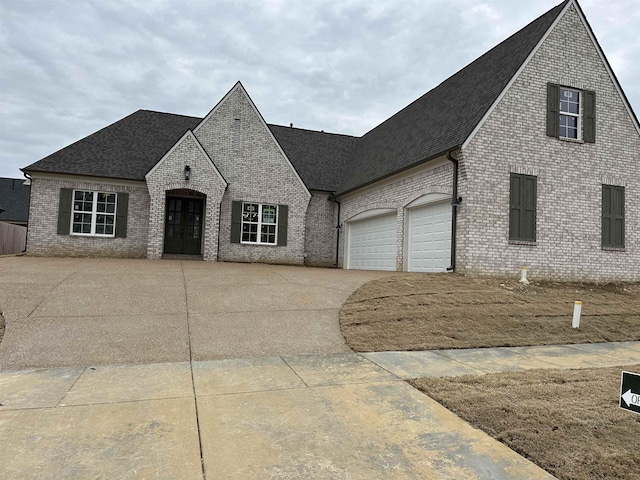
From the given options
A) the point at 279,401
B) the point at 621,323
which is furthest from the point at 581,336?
the point at 279,401

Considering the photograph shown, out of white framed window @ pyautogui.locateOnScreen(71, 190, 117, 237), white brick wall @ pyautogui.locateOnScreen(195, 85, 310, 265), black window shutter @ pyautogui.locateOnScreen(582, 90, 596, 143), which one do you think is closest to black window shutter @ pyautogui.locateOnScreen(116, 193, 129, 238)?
white framed window @ pyautogui.locateOnScreen(71, 190, 117, 237)

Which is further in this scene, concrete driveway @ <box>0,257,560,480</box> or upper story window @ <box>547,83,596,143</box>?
upper story window @ <box>547,83,596,143</box>

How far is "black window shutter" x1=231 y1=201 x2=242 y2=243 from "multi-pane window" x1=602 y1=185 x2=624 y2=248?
44.0 feet

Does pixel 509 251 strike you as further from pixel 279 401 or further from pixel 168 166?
pixel 168 166

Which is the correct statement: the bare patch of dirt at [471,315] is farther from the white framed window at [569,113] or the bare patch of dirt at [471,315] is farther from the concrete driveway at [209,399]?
the white framed window at [569,113]

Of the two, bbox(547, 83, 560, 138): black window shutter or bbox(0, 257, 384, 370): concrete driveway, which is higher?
bbox(547, 83, 560, 138): black window shutter

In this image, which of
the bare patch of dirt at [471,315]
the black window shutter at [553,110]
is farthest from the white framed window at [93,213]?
the black window shutter at [553,110]

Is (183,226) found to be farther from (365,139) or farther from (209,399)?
(209,399)

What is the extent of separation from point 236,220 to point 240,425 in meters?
15.7

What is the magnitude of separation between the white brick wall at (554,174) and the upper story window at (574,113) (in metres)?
0.26

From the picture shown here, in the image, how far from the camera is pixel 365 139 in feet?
80.6

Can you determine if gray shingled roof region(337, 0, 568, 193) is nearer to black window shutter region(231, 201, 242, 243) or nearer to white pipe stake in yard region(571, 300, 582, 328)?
black window shutter region(231, 201, 242, 243)

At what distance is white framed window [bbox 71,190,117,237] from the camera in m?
18.0

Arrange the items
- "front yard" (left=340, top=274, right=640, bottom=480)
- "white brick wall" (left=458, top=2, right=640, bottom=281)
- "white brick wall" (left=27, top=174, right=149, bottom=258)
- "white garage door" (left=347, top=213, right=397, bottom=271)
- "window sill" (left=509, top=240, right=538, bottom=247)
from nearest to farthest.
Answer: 1. "front yard" (left=340, top=274, right=640, bottom=480)
2. "white brick wall" (left=458, top=2, right=640, bottom=281)
3. "window sill" (left=509, top=240, right=538, bottom=247)
4. "white garage door" (left=347, top=213, right=397, bottom=271)
5. "white brick wall" (left=27, top=174, right=149, bottom=258)
